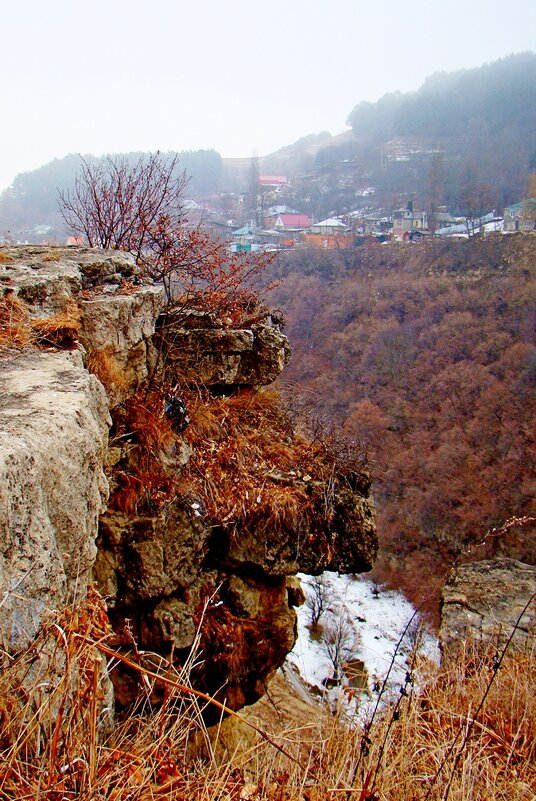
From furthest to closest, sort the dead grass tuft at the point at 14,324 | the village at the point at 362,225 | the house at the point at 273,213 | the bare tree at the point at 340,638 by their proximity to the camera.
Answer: the house at the point at 273,213 < the village at the point at 362,225 < the bare tree at the point at 340,638 < the dead grass tuft at the point at 14,324

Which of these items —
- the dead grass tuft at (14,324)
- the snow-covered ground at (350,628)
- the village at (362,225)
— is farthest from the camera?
the village at (362,225)

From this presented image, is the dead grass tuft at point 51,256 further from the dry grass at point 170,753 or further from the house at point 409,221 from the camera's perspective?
the house at point 409,221

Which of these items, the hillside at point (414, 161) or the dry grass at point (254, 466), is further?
the hillside at point (414, 161)

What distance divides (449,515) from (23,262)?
67.2 feet

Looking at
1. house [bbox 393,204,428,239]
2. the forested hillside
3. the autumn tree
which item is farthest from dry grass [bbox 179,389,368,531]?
house [bbox 393,204,428,239]

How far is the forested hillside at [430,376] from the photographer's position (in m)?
20.8

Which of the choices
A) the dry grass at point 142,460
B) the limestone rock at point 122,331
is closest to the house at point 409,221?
the limestone rock at point 122,331

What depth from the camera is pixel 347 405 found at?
96.3 feet

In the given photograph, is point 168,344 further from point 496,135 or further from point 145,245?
point 496,135

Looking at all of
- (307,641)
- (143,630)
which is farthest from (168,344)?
(307,641)

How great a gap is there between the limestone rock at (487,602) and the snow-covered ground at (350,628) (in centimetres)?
685

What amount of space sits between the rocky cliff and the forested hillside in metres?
11.4

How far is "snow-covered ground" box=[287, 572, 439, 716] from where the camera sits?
43.1 feet

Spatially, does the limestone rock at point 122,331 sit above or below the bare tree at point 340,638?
above
